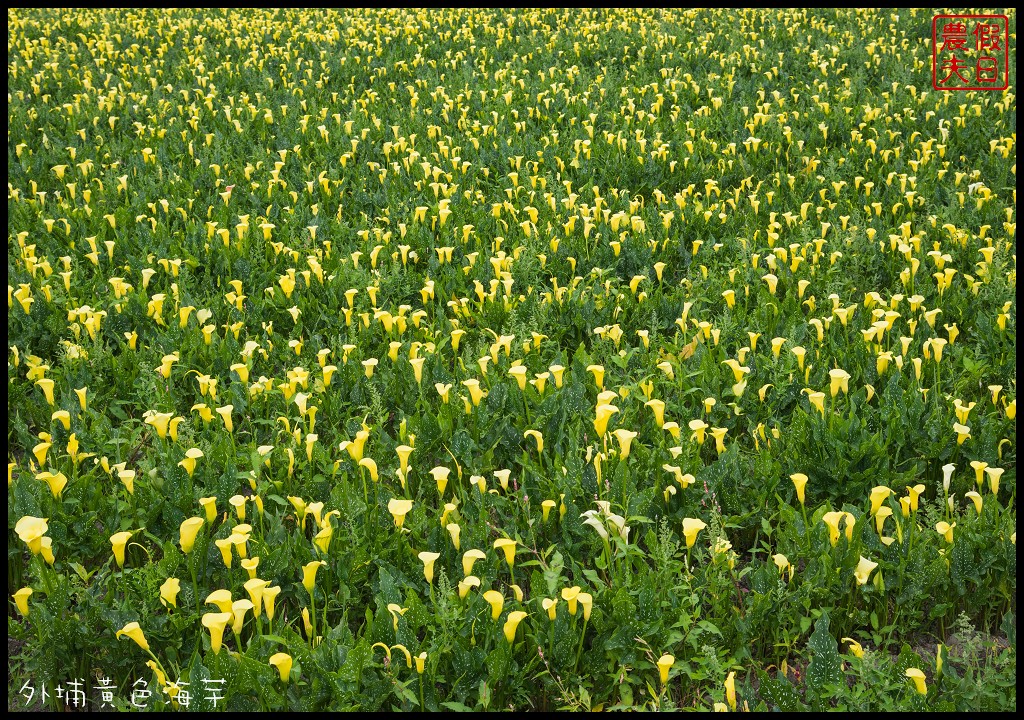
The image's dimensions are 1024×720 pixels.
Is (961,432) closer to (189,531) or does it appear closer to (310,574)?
(310,574)

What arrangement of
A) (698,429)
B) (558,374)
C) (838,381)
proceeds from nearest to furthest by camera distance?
1. (698,429)
2. (838,381)
3. (558,374)

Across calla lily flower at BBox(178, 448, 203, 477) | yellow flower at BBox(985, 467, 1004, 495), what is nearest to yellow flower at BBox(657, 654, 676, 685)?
yellow flower at BBox(985, 467, 1004, 495)

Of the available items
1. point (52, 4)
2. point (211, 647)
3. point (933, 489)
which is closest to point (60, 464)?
point (211, 647)

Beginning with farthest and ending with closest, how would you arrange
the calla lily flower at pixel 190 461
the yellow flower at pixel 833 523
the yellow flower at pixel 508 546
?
the calla lily flower at pixel 190 461 → the yellow flower at pixel 833 523 → the yellow flower at pixel 508 546

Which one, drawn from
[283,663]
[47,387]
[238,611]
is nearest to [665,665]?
[283,663]

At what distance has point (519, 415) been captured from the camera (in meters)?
4.64

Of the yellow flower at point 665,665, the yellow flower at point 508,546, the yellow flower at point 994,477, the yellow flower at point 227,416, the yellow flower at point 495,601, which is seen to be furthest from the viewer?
the yellow flower at point 227,416

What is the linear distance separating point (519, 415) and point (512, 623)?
5.40ft

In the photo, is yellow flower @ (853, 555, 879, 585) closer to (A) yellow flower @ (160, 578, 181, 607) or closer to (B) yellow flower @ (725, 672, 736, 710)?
(B) yellow flower @ (725, 672, 736, 710)

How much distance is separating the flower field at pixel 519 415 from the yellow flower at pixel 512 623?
0.33ft

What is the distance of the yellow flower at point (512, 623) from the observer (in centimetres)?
311

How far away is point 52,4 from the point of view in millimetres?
17531

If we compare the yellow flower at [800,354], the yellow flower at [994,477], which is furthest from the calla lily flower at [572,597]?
the yellow flower at [800,354]

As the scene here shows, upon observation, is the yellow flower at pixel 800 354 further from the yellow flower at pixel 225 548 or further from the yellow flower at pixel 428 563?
the yellow flower at pixel 225 548
